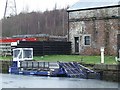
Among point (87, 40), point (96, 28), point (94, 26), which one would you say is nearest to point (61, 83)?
point (96, 28)

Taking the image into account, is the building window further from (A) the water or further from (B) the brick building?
(A) the water

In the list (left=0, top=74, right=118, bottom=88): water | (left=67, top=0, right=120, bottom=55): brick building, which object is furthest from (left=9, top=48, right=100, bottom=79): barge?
(left=67, top=0, right=120, bottom=55): brick building

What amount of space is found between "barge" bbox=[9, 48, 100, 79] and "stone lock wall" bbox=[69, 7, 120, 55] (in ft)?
22.7

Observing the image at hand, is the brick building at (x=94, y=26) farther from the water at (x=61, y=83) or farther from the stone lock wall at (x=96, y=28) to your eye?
the water at (x=61, y=83)

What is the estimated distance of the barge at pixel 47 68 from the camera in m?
31.2

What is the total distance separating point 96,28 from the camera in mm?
40875

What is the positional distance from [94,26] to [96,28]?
34 cm

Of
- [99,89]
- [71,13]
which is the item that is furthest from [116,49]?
[99,89]

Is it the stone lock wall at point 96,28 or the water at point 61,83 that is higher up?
the stone lock wall at point 96,28

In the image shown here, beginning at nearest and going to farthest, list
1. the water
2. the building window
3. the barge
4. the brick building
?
1. the water
2. the barge
3. the brick building
4. the building window

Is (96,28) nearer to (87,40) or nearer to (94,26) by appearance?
(94,26)

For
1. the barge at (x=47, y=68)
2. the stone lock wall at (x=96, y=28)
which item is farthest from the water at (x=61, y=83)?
the stone lock wall at (x=96, y=28)

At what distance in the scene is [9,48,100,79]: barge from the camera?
102 feet

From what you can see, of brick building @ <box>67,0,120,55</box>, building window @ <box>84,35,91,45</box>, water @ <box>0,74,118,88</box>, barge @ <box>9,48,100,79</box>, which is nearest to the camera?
water @ <box>0,74,118,88</box>
